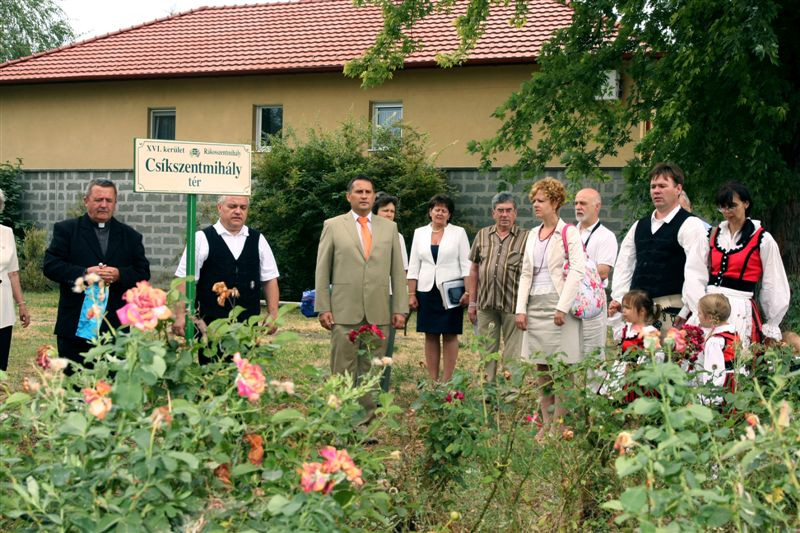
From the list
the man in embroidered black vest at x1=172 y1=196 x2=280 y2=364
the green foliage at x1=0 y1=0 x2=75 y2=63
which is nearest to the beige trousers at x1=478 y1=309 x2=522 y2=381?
the man in embroidered black vest at x1=172 y1=196 x2=280 y2=364

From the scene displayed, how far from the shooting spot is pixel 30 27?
38000 mm

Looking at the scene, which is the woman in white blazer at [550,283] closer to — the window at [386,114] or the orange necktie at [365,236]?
the orange necktie at [365,236]

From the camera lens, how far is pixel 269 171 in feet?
63.2

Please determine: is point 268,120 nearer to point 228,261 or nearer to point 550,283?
point 228,261

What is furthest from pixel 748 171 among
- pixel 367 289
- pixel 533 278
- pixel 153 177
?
pixel 153 177

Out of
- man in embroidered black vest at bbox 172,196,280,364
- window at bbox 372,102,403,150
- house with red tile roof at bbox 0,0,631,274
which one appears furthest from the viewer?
house with red tile roof at bbox 0,0,631,274

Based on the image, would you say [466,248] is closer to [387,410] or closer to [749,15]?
[749,15]

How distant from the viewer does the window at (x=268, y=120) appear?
21766 mm

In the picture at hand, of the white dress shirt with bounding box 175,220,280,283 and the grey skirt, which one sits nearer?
the white dress shirt with bounding box 175,220,280,283

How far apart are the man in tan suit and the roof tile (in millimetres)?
12221

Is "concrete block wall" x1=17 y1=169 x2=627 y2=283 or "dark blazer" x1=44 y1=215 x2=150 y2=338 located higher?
"concrete block wall" x1=17 y1=169 x2=627 y2=283

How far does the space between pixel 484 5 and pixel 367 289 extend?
6.09 m

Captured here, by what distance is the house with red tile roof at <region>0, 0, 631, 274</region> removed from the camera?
19734mm

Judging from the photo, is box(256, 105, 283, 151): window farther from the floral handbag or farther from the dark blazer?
the floral handbag
